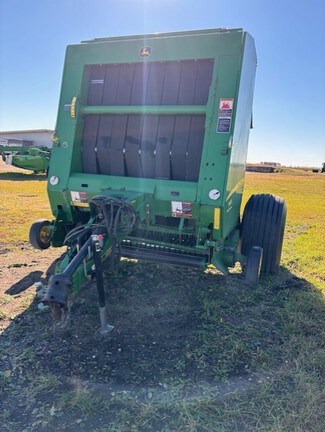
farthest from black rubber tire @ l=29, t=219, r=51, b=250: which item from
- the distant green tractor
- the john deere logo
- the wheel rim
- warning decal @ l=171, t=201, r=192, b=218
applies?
the distant green tractor

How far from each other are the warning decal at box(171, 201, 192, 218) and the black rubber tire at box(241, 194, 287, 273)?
1390 millimetres

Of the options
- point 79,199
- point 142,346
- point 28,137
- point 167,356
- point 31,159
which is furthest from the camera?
point 28,137

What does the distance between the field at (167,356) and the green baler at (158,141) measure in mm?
526

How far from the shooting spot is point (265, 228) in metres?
4.50

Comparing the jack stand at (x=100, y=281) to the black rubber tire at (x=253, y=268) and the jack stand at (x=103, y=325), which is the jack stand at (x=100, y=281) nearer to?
the jack stand at (x=103, y=325)

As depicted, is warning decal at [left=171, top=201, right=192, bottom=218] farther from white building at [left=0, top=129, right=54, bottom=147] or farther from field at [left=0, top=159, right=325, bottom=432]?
white building at [left=0, top=129, right=54, bottom=147]

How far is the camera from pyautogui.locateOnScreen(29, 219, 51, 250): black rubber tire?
4.12m

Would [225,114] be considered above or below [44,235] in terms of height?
above

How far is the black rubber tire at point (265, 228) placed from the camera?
4484 millimetres

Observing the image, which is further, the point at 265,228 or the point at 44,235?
the point at 265,228

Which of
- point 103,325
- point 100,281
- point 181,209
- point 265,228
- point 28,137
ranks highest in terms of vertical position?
point 28,137

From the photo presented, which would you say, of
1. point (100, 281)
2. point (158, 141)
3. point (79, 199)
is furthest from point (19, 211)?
point (100, 281)

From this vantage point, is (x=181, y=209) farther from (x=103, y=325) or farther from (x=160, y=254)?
(x=103, y=325)

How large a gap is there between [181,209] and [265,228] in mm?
1529
